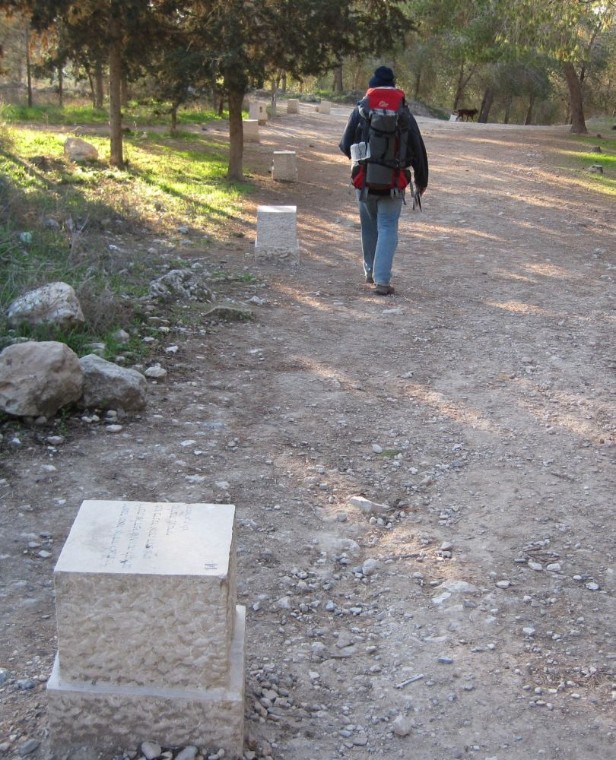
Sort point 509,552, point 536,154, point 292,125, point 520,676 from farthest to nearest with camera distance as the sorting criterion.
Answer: point 292,125 → point 536,154 → point 509,552 → point 520,676

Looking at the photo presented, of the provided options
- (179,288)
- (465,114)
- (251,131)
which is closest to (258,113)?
(251,131)

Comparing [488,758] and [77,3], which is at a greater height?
[77,3]

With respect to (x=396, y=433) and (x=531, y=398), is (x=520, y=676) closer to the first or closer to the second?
(x=396, y=433)

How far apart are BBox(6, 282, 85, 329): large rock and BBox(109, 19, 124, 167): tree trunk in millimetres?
10471

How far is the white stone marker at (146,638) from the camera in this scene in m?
2.54

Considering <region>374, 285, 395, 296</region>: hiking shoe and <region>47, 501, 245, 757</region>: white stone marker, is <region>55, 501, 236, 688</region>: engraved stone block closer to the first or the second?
<region>47, 501, 245, 757</region>: white stone marker

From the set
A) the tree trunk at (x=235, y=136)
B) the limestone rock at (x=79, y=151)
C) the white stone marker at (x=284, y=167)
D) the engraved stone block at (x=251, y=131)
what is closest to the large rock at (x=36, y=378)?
the tree trunk at (x=235, y=136)

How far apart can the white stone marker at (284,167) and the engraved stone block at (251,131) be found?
6.27 meters

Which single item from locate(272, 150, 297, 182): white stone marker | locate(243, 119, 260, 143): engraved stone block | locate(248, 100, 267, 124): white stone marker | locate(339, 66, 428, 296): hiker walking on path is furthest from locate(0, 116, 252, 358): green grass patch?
locate(248, 100, 267, 124): white stone marker

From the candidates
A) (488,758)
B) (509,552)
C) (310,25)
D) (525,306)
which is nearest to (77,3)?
(310,25)

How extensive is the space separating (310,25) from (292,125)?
14243 mm

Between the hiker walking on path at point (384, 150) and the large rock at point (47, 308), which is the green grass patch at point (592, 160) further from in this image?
the large rock at point (47, 308)

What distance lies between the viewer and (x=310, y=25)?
1337 cm

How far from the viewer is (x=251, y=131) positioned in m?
21.9
